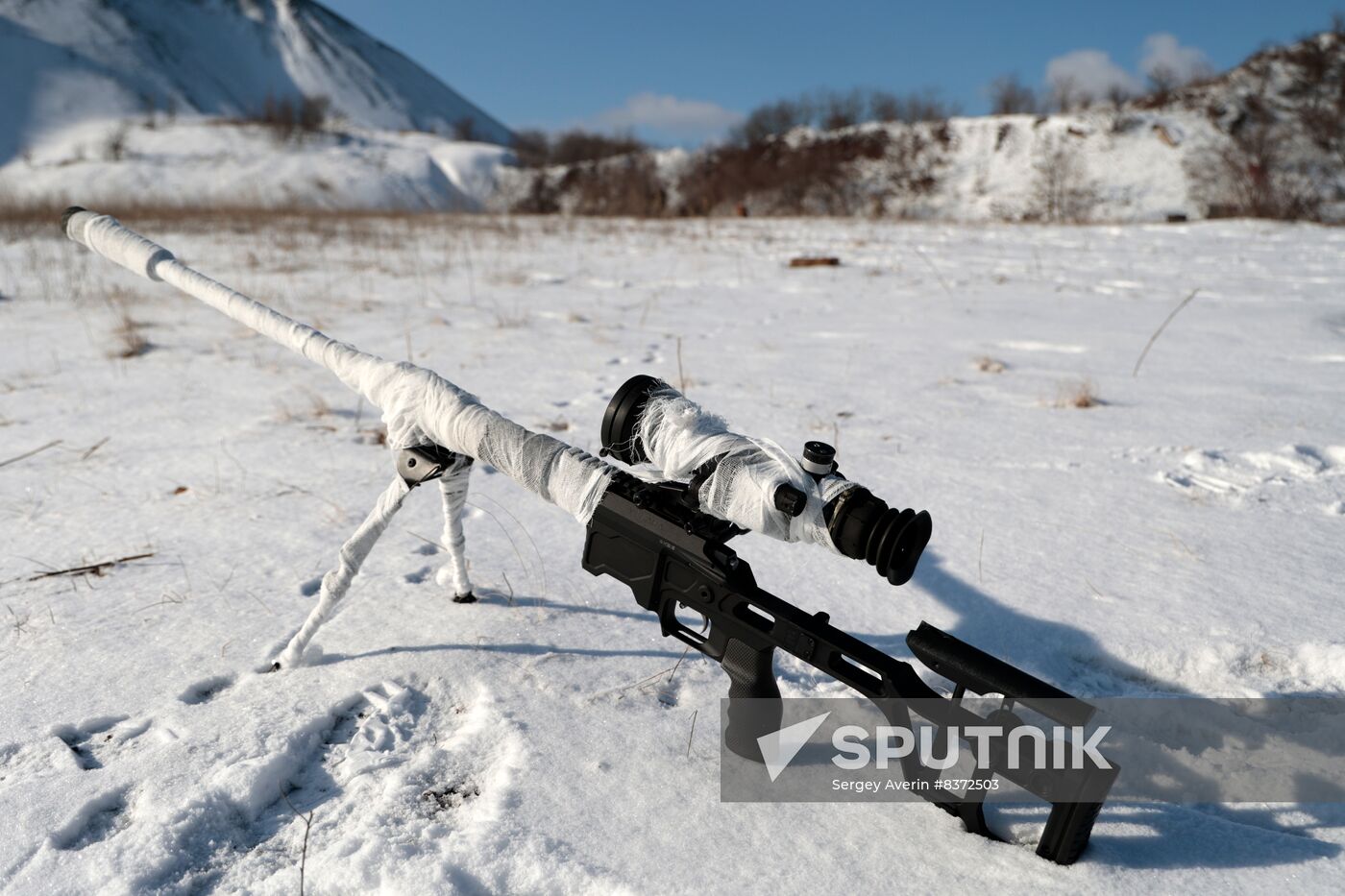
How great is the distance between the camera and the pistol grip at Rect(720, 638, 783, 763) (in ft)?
3.93

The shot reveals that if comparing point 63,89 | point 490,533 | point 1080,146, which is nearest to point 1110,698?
point 490,533

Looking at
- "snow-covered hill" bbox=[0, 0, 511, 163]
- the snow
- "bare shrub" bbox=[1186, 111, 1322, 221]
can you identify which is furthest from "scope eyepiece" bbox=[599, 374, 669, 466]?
"snow-covered hill" bbox=[0, 0, 511, 163]

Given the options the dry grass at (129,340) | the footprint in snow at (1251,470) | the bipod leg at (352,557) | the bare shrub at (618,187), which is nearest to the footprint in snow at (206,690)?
the bipod leg at (352,557)

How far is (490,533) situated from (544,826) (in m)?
1.22

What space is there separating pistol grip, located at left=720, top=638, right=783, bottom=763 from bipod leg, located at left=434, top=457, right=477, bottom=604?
671mm

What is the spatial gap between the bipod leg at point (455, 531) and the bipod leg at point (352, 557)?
0.10 metres

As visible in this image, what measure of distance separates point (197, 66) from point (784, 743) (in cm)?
5986

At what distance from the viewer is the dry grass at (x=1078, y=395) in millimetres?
3432

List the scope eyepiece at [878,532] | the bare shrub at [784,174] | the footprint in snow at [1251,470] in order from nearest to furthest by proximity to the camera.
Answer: the scope eyepiece at [878,532] → the footprint in snow at [1251,470] → the bare shrub at [784,174]

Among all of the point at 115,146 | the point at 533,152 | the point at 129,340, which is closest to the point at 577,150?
the point at 533,152

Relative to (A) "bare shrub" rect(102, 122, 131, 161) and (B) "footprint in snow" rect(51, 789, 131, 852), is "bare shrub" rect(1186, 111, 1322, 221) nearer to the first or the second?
(B) "footprint in snow" rect(51, 789, 131, 852)

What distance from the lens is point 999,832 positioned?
1244 millimetres

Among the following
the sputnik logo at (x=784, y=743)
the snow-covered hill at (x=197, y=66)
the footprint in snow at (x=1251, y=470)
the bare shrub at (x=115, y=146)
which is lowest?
the sputnik logo at (x=784, y=743)

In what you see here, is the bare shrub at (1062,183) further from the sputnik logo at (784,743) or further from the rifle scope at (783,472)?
the rifle scope at (783,472)
